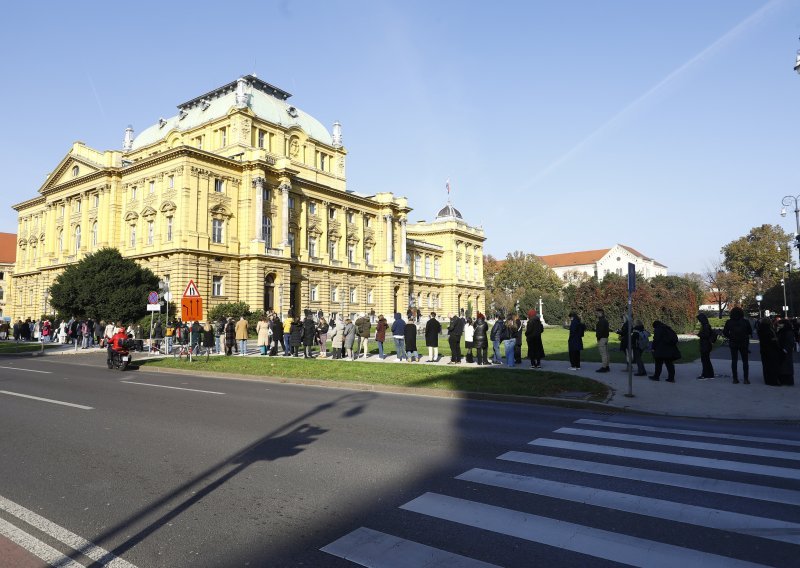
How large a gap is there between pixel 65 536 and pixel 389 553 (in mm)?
2744

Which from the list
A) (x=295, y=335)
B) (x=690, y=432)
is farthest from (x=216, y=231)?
(x=690, y=432)

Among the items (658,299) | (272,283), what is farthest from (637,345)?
(272,283)

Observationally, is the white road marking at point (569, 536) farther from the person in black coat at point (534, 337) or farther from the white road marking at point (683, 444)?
the person in black coat at point (534, 337)

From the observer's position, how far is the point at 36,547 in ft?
13.4

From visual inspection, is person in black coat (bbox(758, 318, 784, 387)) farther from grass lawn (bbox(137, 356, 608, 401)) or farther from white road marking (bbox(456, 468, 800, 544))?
white road marking (bbox(456, 468, 800, 544))

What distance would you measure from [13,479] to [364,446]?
415cm

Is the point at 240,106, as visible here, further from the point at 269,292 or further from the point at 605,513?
the point at 605,513

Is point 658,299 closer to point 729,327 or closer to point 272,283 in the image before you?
point 729,327

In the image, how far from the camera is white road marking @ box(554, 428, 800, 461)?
22.2 ft

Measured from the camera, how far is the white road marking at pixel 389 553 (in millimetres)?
→ 3691

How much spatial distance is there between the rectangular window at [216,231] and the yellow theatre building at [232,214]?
0.37 ft

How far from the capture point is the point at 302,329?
75.4 feet

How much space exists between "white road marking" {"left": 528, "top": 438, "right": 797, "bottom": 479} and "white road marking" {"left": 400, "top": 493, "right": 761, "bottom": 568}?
8.92 ft

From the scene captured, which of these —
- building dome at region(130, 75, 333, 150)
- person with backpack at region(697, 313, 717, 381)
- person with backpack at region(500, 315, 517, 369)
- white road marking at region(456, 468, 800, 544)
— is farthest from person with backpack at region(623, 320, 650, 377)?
building dome at region(130, 75, 333, 150)
